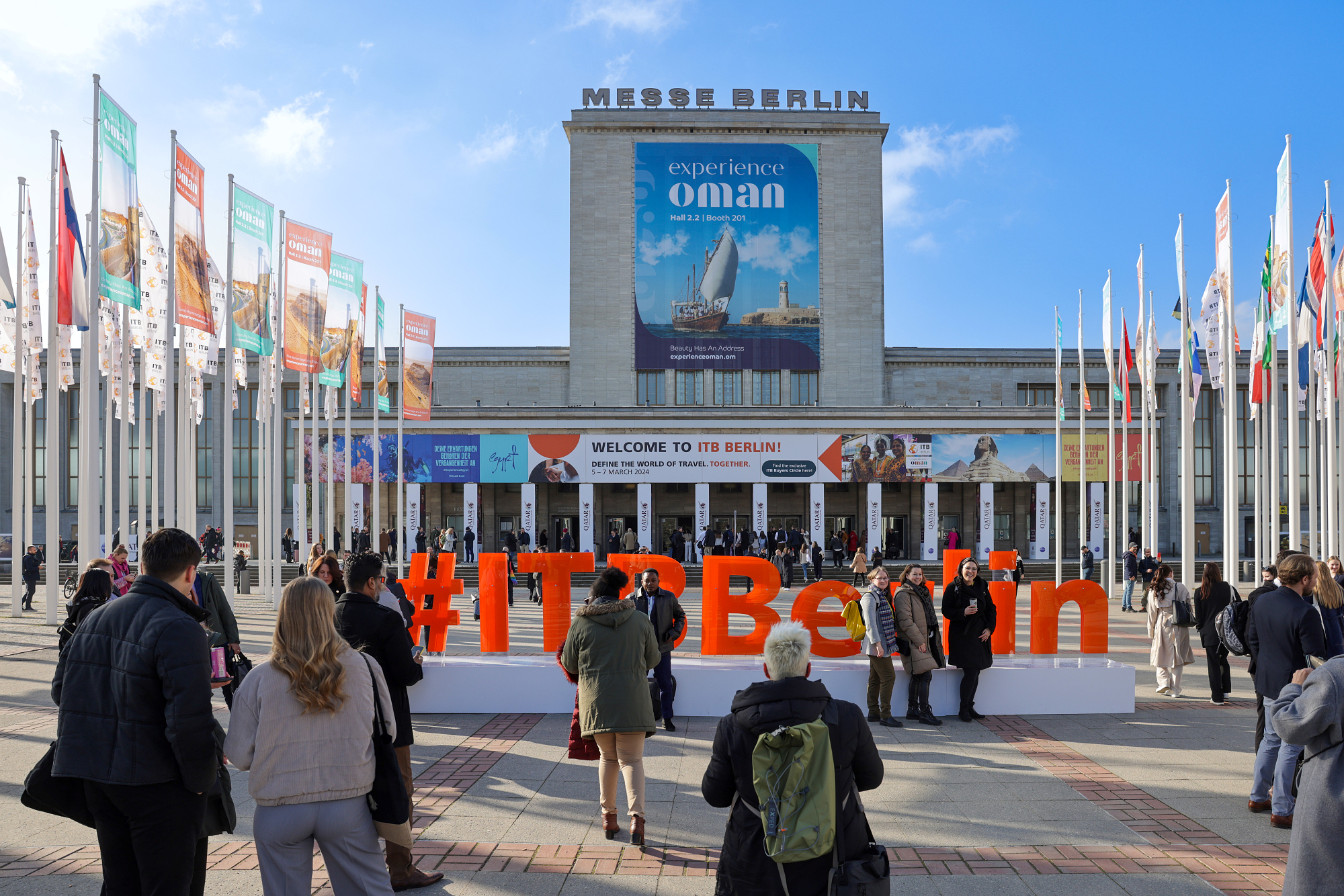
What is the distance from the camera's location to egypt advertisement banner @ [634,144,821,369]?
50.2m

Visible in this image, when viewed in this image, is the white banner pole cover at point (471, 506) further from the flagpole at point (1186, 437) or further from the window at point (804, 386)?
the flagpole at point (1186, 437)

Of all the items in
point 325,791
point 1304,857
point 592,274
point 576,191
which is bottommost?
point 1304,857

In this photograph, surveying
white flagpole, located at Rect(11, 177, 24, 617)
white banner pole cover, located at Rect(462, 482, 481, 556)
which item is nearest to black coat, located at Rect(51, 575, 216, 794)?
white flagpole, located at Rect(11, 177, 24, 617)

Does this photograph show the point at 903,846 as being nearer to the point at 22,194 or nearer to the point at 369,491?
the point at 22,194

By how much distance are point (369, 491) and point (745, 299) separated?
22788 millimetres

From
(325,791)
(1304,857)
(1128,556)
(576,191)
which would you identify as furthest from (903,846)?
(576,191)

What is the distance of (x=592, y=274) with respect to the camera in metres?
50.7

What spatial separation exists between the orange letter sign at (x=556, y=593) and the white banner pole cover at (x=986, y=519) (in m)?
29.0

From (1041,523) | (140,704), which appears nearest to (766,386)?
(1041,523)

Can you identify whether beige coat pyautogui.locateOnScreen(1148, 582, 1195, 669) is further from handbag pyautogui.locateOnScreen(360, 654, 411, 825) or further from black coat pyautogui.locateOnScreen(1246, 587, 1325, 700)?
handbag pyautogui.locateOnScreen(360, 654, 411, 825)

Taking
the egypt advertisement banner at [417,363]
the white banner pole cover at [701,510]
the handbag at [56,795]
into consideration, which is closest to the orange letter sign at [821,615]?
the handbag at [56,795]

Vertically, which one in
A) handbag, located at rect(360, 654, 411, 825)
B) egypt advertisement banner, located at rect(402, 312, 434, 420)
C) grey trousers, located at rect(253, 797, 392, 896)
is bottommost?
grey trousers, located at rect(253, 797, 392, 896)

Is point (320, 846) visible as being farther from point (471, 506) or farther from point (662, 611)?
point (471, 506)

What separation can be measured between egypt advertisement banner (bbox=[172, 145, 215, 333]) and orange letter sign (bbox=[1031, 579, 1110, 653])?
1639cm
